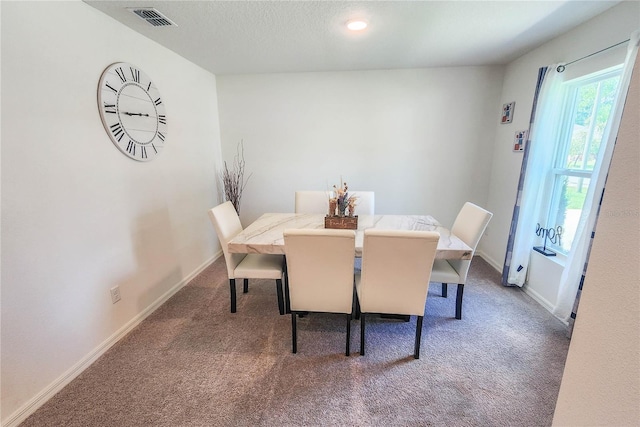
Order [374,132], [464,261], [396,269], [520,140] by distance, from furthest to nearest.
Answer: [374,132], [520,140], [464,261], [396,269]

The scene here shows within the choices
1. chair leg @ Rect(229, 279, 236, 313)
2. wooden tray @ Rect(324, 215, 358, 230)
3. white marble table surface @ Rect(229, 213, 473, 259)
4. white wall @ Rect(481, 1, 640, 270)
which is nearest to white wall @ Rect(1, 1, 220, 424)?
chair leg @ Rect(229, 279, 236, 313)

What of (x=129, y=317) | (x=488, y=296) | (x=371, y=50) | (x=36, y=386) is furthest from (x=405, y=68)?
(x=36, y=386)

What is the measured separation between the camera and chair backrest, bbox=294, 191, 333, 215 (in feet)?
9.51

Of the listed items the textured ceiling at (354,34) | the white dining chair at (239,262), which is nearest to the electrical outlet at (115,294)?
the white dining chair at (239,262)

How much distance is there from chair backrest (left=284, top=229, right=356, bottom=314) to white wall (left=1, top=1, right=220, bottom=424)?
1.35 m

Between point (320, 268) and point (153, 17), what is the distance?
6.96 ft

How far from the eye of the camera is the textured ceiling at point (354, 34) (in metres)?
1.79

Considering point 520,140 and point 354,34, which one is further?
point 520,140

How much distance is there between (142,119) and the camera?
2.16 meters

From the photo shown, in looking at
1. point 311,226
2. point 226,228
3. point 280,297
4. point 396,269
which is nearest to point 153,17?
point 226,228

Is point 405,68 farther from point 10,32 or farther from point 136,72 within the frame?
point 10,32

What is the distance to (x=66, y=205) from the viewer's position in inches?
63.8

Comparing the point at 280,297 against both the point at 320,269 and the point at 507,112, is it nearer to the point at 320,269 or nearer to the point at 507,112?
the point at 320,269

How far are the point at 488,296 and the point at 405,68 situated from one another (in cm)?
269
